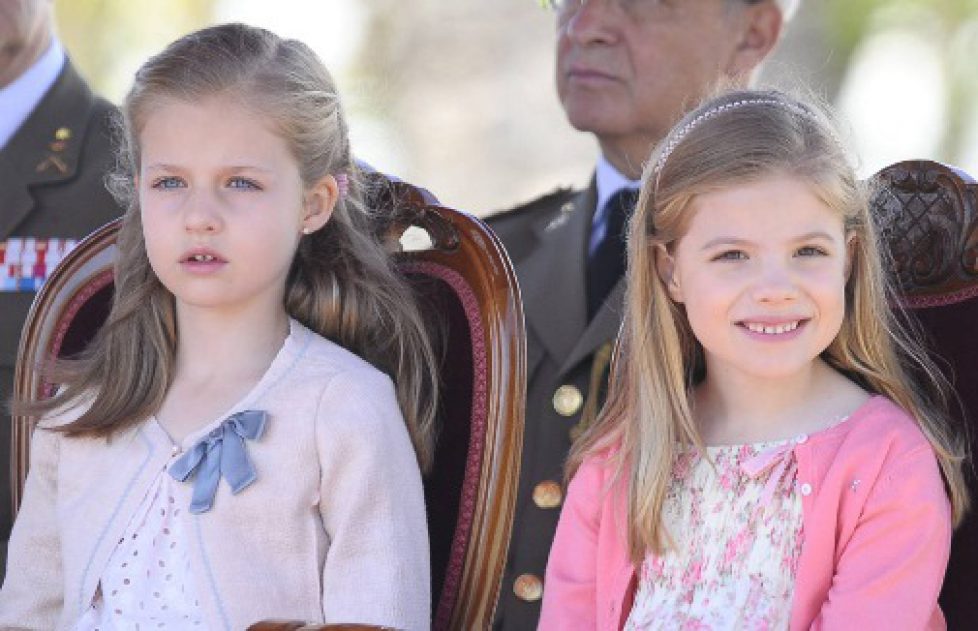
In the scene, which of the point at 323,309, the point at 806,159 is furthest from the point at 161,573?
the point at 806,159

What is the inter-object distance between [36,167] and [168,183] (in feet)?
3.04

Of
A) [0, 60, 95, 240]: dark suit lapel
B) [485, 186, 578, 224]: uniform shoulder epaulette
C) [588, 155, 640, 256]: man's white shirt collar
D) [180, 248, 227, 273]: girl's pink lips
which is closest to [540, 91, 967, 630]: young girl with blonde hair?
[180, 248, 227, 273]: girl's pink lips

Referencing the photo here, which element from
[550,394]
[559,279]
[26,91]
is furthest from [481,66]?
[550,394]

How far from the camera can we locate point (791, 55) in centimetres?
537

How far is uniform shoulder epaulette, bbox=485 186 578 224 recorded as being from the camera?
311 centimetres

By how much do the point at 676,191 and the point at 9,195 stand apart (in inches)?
54.5

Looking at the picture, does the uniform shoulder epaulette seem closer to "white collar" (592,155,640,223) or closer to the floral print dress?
"white collar" (592,155,640,223)

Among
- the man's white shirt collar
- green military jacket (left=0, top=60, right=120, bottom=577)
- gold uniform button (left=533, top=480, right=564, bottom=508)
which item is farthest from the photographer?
green military jacket (left=0, top=60, right=120, bottom=577)

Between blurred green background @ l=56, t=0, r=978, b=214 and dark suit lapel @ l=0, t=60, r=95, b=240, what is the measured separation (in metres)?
2.08

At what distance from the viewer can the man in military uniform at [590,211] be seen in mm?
2713

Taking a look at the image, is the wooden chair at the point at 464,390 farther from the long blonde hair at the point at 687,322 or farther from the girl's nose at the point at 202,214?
the girl's nose at the point at 202,214

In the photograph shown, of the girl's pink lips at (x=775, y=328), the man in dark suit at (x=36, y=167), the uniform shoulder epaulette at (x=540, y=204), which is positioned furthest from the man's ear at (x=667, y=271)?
the man in dark suit at (x=36, y=167)

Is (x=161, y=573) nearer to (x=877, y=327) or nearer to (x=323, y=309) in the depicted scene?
(x=323, y=309)

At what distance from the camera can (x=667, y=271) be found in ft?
7.43
